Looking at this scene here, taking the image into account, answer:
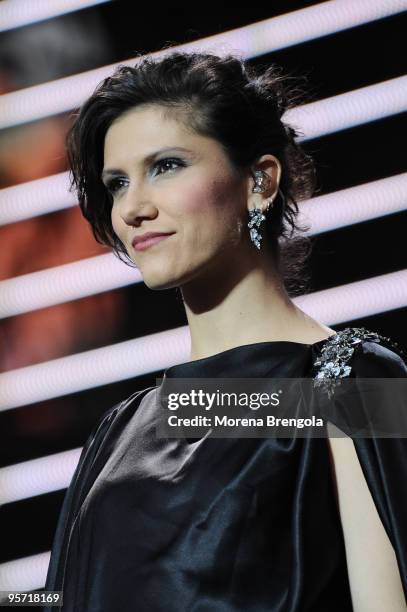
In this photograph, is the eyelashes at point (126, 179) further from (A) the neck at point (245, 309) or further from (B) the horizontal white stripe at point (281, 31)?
(B) the horizontal white stripe at point (281, 31)

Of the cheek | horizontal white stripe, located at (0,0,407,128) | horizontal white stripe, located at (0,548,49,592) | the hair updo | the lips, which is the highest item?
horizontal white stripe, located at (0,0,407,128)

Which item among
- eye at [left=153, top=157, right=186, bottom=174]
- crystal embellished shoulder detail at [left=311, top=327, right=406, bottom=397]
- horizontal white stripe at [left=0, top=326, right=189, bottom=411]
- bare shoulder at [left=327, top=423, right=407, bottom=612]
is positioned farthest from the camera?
horizontal white stripe at [left=0, top=326, right=189, bottom=411]

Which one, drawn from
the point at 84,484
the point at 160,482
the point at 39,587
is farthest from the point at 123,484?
the point at 39,587

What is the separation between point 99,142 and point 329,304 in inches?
25.8

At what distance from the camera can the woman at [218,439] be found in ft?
4.54

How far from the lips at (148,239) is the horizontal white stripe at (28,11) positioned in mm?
946

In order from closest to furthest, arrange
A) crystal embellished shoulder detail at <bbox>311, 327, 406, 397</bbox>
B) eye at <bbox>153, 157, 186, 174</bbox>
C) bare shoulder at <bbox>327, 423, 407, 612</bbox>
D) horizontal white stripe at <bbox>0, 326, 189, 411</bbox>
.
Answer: bare shoulder at <bbox>327, 423, 407, 612</bbox>, crystal embellished shoulder detail at <bbox>311, 327, 406, 397</bbox>, eye at <bbox>153, 157, 186, 174</bbox>, horizontal white stripe at <bbox>0, 326, 189, 411</bbox>

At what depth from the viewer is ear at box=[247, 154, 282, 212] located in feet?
5.35

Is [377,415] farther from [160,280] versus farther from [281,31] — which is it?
[281,31]

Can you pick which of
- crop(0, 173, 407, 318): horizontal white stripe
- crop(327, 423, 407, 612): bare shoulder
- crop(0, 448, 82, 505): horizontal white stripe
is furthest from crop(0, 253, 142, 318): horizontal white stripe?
crop(327, 423, 407, 612): bare shoulder

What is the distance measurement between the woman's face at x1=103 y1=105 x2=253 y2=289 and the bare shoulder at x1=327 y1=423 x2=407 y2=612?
362 millimetres

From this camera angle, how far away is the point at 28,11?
89.8 inches

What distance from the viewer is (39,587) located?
7.16 feet

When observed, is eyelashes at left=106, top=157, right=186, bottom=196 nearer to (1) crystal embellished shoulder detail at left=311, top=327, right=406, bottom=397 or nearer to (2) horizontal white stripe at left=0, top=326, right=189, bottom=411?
(1) crystal embellished shoulder detail at left=311, top=327, right=406, bottom=397
